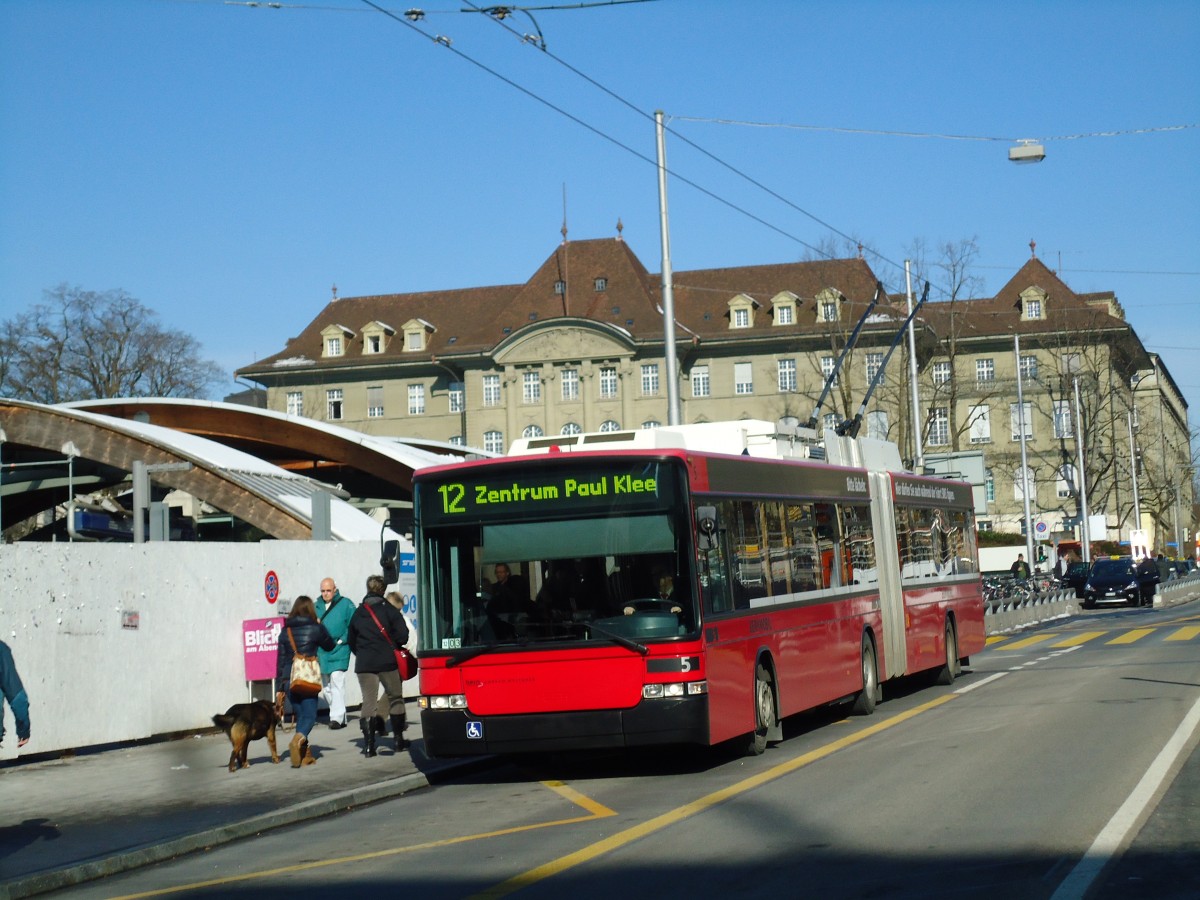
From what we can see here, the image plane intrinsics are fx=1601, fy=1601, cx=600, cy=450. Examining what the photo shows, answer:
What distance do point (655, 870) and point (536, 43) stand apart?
13.4 meters

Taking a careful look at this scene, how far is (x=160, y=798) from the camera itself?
1330 centimetres

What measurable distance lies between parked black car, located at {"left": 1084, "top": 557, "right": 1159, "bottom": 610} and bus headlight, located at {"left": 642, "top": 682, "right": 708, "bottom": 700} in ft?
150

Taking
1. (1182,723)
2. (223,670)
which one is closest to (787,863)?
(1182,723)

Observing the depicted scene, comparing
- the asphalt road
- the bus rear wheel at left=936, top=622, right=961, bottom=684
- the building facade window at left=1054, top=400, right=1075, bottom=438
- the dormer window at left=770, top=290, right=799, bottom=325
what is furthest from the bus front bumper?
the dormer window at left=770, top=290, right=799, bottom=325

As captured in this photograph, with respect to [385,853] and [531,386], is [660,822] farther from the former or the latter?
[531,386]

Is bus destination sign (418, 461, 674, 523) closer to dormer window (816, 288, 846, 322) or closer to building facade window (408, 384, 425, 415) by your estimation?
dormer window (816, 288, 846, 322)

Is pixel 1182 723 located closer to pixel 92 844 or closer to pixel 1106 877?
pixel 1106 877

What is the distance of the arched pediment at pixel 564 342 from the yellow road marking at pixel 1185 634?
57.3 metres

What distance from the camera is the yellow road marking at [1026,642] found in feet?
107

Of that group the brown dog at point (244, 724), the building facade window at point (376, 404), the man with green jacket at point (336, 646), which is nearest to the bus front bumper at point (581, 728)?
the brown dog at point (244, 724)

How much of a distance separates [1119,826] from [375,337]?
93.9 metres

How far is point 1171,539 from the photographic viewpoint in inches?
4587

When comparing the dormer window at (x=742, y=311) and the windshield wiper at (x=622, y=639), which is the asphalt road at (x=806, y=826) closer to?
the windshield wiper at (x=622, y=639)

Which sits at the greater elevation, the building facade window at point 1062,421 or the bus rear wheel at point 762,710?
the building facade window at point 1062,421
